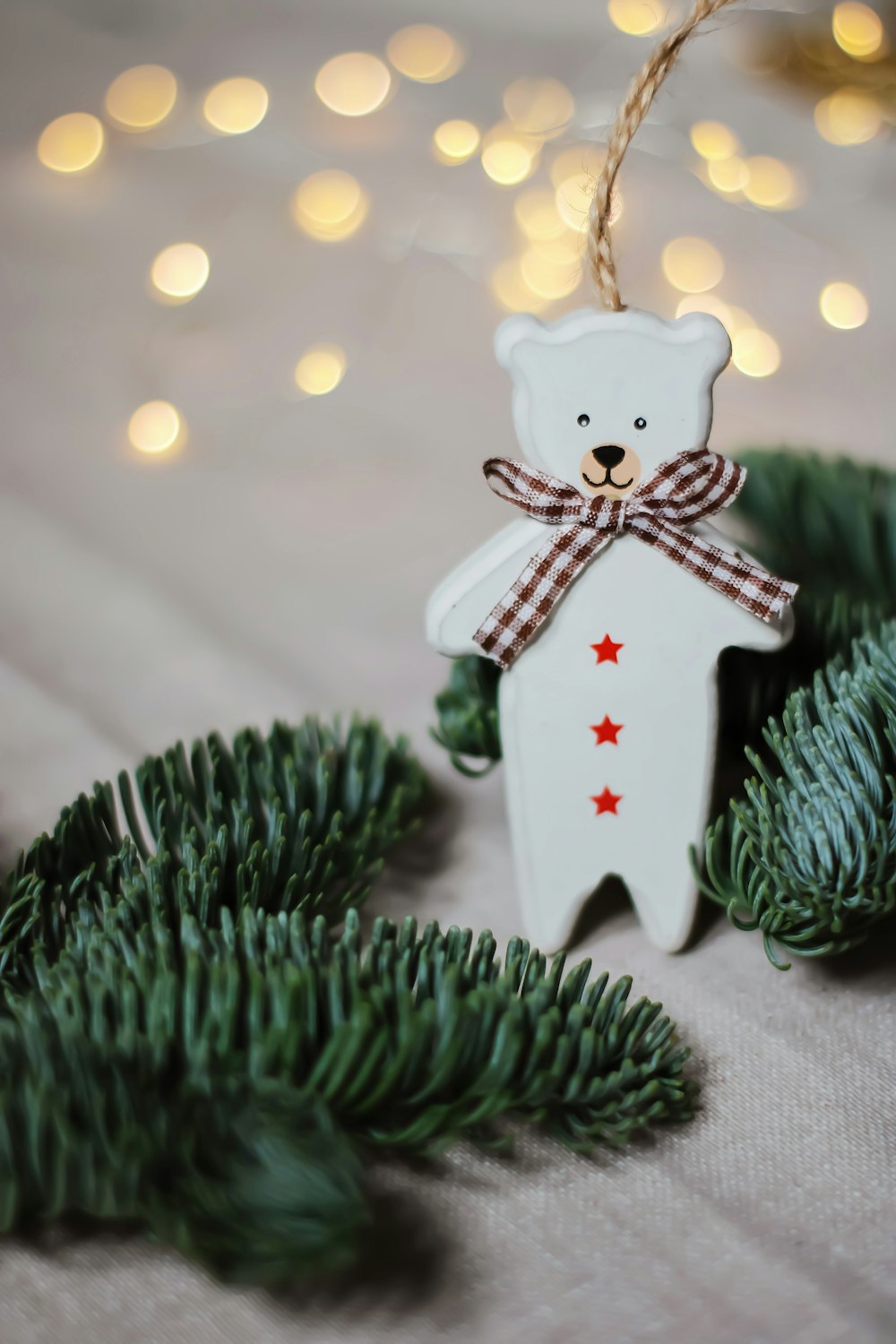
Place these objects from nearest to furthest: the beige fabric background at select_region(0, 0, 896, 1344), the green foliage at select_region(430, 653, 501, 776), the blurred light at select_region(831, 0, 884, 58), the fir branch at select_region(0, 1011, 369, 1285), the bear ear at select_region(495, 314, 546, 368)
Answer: the fir branch at select_region(0, 1011, 369, 1285), the beige fabric background at select_region(0, 0, 896, 1344), the bear ear at select_region(495, 314, 546, 368), the green foliage at select_region(430, 653, 501, 776), the blurred light at select_region(831, 0, 884, 58)

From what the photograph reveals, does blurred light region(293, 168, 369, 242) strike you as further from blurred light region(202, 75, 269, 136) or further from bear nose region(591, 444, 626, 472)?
bear nose region(591, 444, 626, 472)

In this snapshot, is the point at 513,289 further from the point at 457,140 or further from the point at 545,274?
the point at 457,140

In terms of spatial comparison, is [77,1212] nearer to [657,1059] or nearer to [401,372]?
[657,1059]

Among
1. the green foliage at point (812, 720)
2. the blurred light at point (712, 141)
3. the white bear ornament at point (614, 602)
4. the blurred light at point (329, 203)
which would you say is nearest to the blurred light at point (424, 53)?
the blurred light at point (329, 203)

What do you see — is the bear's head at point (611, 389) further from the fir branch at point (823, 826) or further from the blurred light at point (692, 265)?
the blurred light at point (692, 265)

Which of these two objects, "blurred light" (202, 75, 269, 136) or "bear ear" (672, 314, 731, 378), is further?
"blurred light" (202, 75, 269, 136)

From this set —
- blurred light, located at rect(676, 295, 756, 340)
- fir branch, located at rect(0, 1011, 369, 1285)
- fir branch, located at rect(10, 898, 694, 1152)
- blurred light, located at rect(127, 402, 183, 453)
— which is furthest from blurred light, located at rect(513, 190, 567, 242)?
fir branch, located at rect(0, 1011, 369, 1285)
